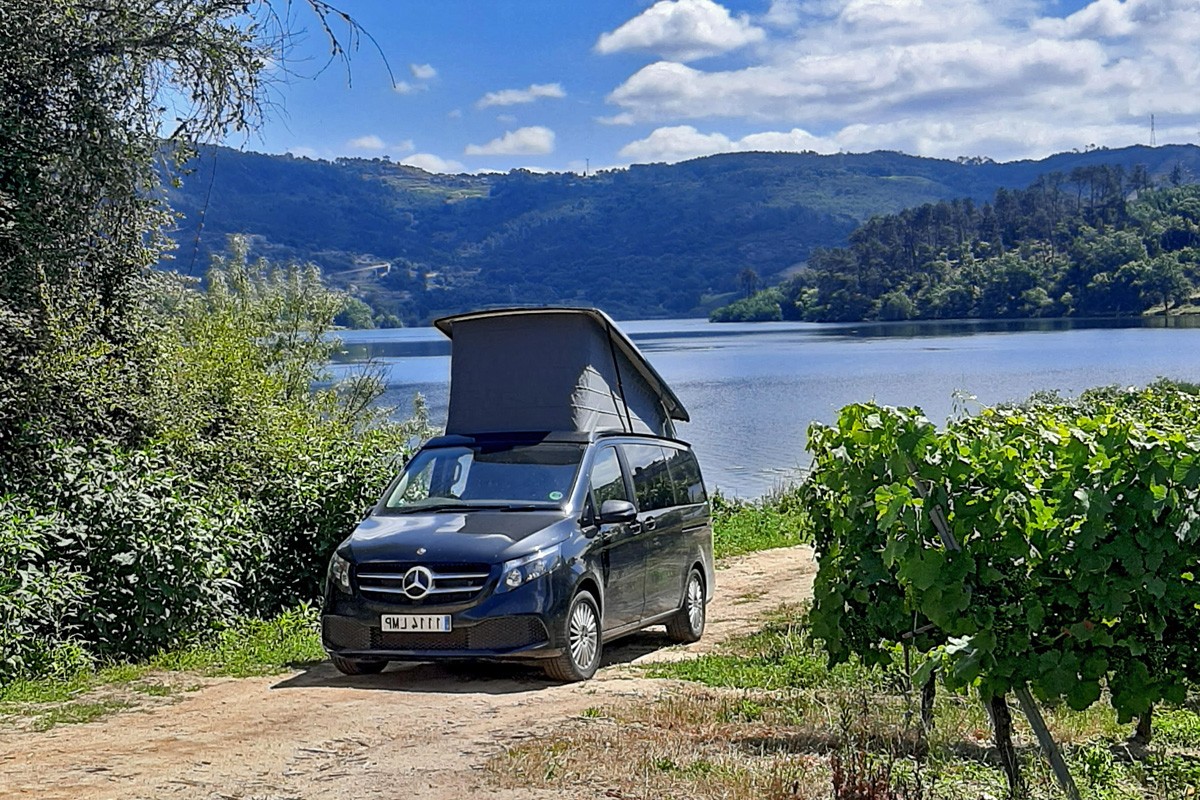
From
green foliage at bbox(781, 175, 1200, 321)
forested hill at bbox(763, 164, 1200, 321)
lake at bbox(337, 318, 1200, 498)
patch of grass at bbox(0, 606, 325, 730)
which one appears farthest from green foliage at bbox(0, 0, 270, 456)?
green foliage at bbox(781, 175, 1200, 321)

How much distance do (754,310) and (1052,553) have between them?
542ft

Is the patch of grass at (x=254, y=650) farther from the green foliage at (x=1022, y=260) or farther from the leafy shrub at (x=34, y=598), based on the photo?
the green foliage at (x=1022, y=260)

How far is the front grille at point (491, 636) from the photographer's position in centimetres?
918

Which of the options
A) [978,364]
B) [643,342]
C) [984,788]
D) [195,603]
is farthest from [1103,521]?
[643,342]

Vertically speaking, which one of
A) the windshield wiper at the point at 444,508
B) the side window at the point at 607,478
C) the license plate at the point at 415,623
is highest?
the side window at the point at 607,478

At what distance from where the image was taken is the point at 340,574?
959 centimetres

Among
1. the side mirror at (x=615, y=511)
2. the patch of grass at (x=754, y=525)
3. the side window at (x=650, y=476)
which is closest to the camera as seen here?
the side mirror at (x=615, y=511)

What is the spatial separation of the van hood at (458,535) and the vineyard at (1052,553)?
377 cm

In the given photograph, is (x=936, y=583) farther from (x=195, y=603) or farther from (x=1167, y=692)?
(x=195, y=603)

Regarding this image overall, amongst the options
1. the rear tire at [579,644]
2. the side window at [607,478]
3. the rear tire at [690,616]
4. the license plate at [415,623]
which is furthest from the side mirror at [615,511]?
the rear tire at [690,616]

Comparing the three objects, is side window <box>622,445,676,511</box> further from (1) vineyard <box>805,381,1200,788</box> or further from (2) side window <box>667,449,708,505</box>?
(1) vineyard <box>805,381,1200,788</box>

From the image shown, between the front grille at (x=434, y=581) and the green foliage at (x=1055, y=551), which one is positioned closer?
the green foliage at (x=1055, y=551)

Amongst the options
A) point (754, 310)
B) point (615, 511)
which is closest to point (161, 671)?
point (615, 511)

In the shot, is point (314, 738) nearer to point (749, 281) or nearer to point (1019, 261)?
point (1019, 261)
